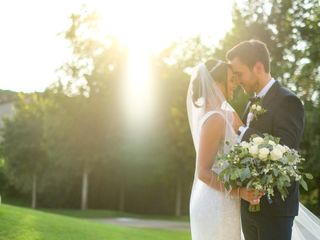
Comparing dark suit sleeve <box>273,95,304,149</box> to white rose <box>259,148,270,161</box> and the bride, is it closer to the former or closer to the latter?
white rose <box>259,148,270,161</box>

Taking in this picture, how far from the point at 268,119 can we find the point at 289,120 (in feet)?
0.62

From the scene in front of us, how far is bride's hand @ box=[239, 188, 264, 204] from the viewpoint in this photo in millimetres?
4387

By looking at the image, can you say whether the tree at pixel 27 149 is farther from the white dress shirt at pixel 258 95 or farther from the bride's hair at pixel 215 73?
the white dress shirt at pixel 258 95

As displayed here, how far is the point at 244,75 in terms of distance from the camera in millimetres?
4609

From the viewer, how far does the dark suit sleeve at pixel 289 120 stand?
4.48 meters

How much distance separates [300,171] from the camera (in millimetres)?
4609

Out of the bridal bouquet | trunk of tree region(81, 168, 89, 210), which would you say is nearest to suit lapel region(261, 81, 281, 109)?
the bridal bouquet

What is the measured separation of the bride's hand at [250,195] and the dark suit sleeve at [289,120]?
43cm

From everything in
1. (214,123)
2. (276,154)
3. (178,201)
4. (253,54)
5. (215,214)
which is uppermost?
(253,54)

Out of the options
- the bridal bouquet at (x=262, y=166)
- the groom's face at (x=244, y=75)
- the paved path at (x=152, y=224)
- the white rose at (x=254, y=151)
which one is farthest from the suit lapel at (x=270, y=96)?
the paved path at (x=152, y=224)

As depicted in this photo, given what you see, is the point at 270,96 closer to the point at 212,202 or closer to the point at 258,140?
the point at 258,140

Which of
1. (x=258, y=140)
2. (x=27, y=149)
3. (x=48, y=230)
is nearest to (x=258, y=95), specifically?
(x=258, y=140)

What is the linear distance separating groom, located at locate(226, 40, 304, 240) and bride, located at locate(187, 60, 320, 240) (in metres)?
0.24

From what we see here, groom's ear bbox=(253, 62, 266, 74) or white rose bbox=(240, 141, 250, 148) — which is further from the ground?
groom's ear bbox=(253, 62, 266, 74)
